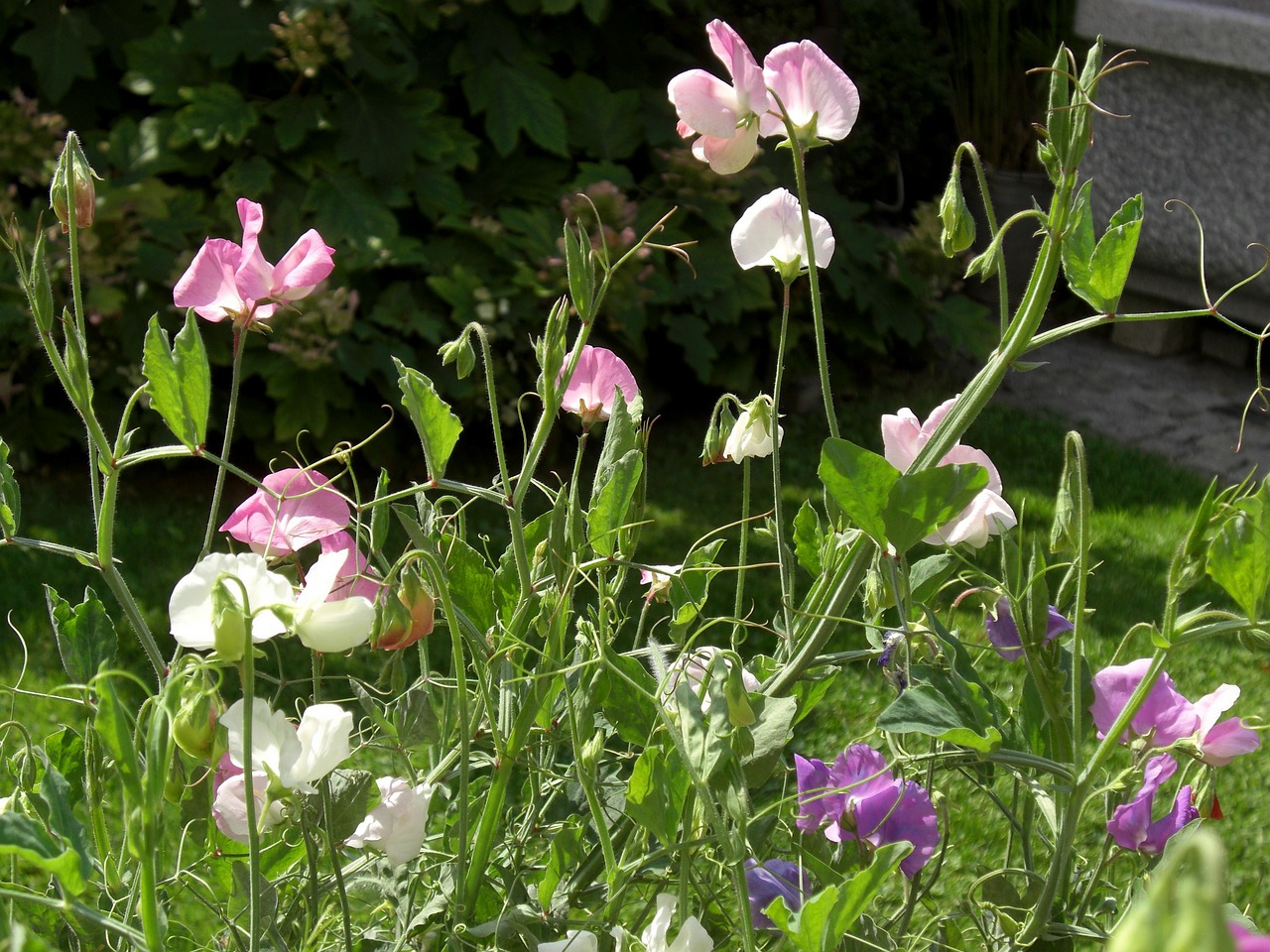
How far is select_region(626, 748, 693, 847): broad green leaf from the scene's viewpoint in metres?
0.64

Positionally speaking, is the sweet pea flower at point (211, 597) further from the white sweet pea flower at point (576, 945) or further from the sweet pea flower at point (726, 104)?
the sweet pea flower at point (726, 104)

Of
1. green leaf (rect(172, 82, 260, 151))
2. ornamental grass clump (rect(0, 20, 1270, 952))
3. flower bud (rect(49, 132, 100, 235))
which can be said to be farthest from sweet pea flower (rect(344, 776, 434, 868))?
green leaf (rect(172, 82, 260, 151))

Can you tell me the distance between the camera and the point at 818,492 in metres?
1.95

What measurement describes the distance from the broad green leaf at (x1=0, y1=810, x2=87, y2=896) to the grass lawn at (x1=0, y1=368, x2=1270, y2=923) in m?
1.37

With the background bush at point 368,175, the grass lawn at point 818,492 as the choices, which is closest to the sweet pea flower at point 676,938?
the grass lawn at point 818,492

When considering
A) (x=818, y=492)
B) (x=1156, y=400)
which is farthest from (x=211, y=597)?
(x=1156, y=400)

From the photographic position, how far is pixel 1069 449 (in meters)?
0.68

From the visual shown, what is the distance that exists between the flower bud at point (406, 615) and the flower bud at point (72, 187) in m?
0.26

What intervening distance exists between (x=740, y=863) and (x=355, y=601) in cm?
20

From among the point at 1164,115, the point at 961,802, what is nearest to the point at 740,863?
the point at 961,802

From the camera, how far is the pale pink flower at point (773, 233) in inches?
34.9

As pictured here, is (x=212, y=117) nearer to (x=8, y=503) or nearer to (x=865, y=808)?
(x=8, y=503)

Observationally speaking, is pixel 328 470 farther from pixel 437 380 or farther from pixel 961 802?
pixel 961 802

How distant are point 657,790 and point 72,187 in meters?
0.44
